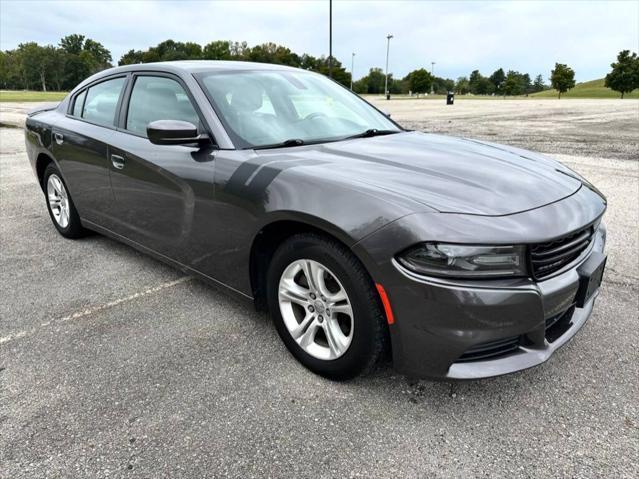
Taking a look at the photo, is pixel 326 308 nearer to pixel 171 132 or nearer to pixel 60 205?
pixel 171 132

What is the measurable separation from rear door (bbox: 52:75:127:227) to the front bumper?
8.60 feet

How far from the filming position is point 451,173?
2.35m

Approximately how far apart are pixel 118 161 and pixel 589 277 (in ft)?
9.85

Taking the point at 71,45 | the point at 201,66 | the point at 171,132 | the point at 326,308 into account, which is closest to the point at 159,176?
the point at 171,132

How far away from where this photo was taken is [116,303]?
3.31 metres

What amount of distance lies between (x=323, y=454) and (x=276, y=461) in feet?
0.62

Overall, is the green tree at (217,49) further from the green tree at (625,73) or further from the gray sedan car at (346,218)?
the gray sedan car at (346,218)

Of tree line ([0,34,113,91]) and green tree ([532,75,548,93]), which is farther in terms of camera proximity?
green tree ([532,75,548,93])

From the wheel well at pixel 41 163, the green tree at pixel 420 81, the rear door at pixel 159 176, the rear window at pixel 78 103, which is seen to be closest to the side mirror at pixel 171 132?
the rear door at pixel 159 176

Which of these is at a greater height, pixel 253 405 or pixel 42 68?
pixel 42 68

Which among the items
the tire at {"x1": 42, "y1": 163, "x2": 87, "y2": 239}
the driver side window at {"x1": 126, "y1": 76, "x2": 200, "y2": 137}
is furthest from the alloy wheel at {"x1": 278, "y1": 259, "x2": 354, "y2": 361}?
the tire at {"x1": 42, "y1": 163, "x2": 87, "y2": 239}

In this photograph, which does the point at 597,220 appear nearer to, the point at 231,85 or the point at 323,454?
the point at 323,454

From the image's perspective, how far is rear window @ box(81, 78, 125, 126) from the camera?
368cm

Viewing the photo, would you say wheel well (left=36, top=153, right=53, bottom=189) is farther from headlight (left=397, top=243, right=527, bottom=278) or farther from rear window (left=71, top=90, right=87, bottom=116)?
headlight (left=397, top=243, right=527, bottom=278)
